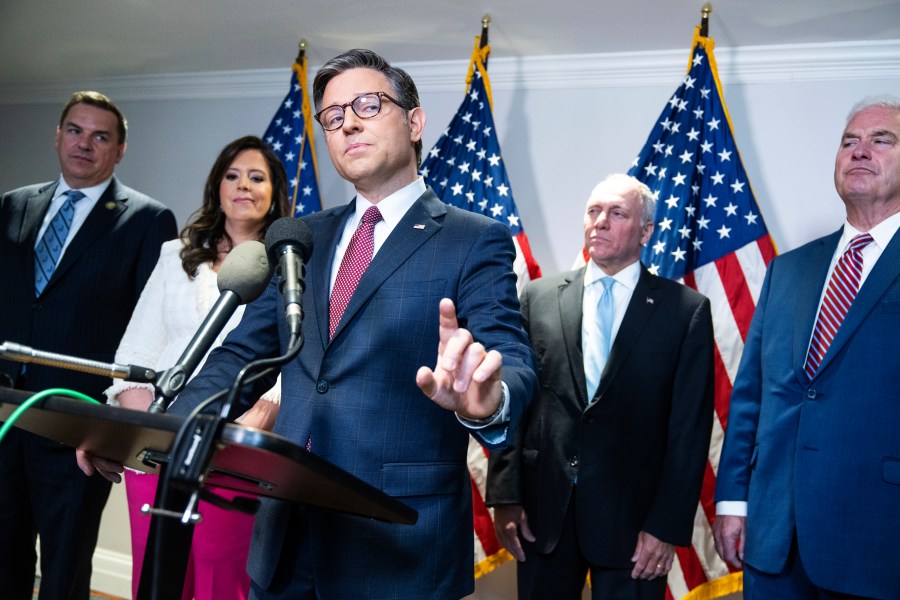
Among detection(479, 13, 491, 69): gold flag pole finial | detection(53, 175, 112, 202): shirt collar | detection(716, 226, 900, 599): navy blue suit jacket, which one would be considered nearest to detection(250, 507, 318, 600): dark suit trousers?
detection(716, 226, 900, 599): navy blue suit jacket

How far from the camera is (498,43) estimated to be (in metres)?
3.85

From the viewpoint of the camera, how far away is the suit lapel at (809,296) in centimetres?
213

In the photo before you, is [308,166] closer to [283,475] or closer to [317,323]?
[317,323]

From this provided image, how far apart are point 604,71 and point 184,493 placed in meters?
3.28

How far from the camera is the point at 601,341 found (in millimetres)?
2734

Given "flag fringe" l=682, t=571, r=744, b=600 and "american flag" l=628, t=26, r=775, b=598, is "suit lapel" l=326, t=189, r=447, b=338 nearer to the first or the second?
"american flag" l=628, t=26, r=775, b=598

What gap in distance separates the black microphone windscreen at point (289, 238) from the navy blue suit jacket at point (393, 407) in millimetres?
277

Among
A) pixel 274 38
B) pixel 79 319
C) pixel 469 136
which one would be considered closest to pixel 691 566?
pixel 469 136

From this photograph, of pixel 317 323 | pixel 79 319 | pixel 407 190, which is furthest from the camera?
pixel 79 319

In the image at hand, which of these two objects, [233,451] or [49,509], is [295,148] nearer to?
[49,509]

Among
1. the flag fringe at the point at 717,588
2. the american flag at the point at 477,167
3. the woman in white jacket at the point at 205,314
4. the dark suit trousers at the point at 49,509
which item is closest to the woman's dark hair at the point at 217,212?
the woman in white jacket at the point at 205,314

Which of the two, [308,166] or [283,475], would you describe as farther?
[308,166]

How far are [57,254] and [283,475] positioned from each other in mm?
2272

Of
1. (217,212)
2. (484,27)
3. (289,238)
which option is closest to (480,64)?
(484,27)
